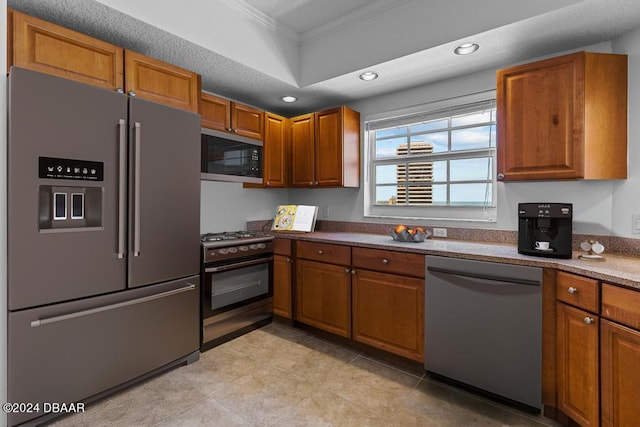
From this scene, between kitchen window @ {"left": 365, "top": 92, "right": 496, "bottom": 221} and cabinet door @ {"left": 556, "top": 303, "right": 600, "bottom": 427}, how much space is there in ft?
3.65

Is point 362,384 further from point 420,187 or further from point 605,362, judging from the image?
point 420,187

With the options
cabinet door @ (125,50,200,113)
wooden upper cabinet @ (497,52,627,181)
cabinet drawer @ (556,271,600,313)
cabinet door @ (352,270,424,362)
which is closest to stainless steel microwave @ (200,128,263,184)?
cabinet door @ (125,50,200,113)

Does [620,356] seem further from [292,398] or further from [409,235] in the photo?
[292,398]

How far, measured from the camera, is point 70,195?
1775 millimetres

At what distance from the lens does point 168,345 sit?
7.33 ft

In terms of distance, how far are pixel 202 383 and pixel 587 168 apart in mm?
2839

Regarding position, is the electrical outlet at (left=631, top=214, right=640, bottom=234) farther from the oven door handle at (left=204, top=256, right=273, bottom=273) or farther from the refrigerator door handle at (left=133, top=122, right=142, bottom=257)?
the refrigerator door handle at (left=133, top=122, right=142, bottom=257)

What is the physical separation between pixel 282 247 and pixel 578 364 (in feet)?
7.53

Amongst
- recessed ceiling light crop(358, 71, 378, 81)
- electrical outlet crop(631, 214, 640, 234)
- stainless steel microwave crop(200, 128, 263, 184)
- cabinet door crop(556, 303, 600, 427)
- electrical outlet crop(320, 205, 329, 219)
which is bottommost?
cabinet door crop(556, 303, 600, 427)

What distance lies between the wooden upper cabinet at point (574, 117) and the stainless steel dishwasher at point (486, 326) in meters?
0.77

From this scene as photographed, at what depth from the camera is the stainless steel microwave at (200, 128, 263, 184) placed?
269 cm

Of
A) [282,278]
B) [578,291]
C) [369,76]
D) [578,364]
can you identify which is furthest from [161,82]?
[578,364]

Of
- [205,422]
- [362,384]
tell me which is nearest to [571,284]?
[362,384]

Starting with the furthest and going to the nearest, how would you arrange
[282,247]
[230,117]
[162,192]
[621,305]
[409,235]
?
[282,247] → [230,117] → [409,235] → [162,192] → [621,305]
